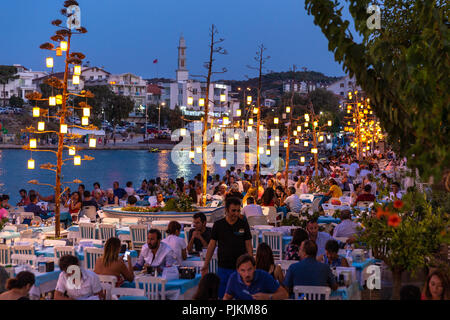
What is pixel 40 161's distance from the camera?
6003 cm

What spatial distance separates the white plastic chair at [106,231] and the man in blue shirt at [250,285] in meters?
6.38

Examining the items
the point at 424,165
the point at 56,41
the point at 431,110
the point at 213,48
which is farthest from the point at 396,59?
the point at 213,48

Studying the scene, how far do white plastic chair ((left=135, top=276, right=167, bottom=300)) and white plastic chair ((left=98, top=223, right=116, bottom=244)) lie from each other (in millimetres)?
4722

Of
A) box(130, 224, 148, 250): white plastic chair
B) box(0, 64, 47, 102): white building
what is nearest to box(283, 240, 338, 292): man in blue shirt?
box(130, 224, 148, 250): white plastic chair

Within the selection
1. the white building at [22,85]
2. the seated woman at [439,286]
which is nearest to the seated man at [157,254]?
the seated woman at [439,286]

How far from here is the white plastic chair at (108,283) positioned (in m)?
6.81

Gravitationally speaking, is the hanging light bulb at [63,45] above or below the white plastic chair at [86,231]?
above

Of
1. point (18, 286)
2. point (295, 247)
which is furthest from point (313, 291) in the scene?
point (18, 286)

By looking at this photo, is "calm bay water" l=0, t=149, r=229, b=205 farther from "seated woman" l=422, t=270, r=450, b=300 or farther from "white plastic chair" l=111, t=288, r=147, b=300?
"seated woman" l=422, t=270, r=450, b=300

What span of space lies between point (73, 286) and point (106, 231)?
562 cm

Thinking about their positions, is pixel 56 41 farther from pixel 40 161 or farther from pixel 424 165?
pixel 40 161

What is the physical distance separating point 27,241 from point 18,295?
4.63m

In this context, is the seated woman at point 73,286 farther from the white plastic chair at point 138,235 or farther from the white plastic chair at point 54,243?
the white plastic chair at point 138,235
